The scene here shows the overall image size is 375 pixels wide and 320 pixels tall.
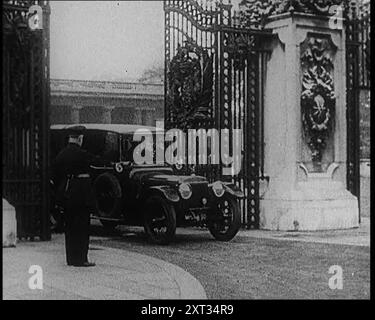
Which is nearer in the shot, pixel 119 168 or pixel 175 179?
pixel 175 179

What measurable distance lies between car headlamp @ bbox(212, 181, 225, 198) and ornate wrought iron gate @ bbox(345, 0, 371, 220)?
9.21ft

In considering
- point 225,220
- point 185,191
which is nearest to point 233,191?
point 225,220

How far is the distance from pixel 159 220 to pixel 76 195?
222 cm

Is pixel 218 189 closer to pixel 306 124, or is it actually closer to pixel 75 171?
pixel 306 124

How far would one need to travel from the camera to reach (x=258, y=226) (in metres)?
13.0

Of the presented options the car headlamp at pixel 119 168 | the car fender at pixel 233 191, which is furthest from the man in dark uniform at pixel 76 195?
the car fender at pixel 233 191

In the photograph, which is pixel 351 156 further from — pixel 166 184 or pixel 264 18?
pixel 166 184

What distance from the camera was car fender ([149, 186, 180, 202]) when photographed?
11.1 metres

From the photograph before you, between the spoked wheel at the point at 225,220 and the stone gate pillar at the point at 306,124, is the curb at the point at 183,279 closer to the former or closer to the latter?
the spoked wheel at the point at 225,220

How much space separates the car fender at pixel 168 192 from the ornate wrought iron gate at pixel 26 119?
1.53 meters

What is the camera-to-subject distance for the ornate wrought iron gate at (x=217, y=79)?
12625 millimetres

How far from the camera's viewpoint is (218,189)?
38.0 ft

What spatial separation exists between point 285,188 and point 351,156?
5.50 ft
